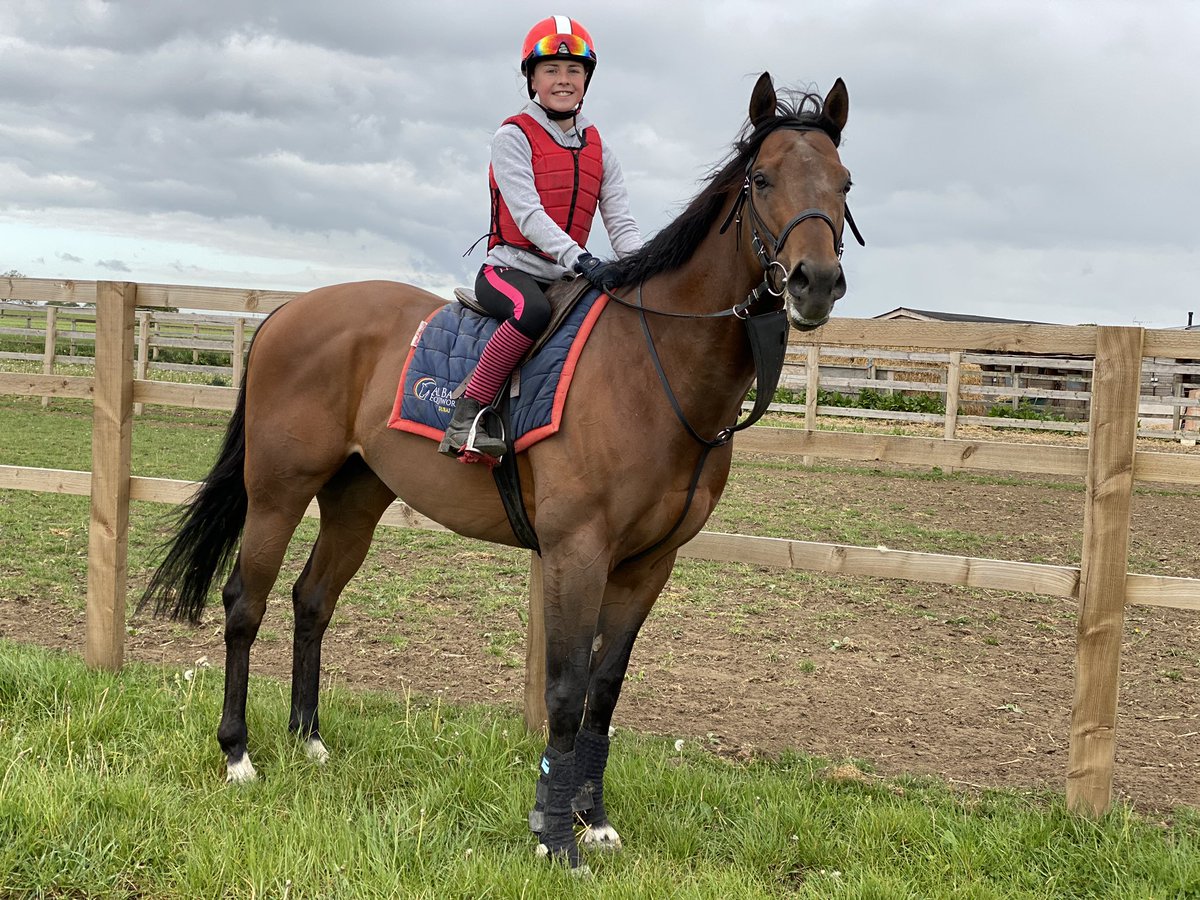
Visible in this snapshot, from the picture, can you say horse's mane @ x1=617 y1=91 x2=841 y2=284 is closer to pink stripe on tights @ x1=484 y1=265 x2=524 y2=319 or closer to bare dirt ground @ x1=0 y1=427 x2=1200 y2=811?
pink stripe on tights @ x1=484 y1=265 x2=524 y2=319

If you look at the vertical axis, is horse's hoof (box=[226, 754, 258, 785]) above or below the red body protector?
below

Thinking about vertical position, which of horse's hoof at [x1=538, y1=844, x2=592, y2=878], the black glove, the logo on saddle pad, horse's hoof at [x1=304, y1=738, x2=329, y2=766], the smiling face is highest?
the smiling face

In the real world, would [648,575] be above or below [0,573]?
above

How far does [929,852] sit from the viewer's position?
337 centimetres

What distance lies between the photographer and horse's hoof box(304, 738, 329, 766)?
4.02m

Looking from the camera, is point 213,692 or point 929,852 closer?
point 929,852

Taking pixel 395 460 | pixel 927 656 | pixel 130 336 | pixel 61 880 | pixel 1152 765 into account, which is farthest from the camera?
pixel 927 656

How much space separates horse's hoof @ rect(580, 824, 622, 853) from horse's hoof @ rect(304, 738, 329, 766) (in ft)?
4.11

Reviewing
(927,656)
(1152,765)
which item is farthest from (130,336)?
(1152,765)

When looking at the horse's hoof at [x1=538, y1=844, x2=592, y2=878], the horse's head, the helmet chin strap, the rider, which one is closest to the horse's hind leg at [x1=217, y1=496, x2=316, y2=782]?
the rider

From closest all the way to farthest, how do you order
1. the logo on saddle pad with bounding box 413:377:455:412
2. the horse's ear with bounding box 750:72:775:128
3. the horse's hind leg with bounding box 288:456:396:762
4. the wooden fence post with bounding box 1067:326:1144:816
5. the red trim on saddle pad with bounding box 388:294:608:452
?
1. the horse's ear with bounding box 750:72:775:128
2. the red trim on saddle pad with bounding box 388:294:608:452
3. the logo on saddle pad with bounding box 413:377:455:412
4. the wooden fence post with bounding box 1067:326:1144:816
5. the horse's hind leg with bounding box 288:456:396:762

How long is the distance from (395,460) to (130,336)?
2248 millimetres

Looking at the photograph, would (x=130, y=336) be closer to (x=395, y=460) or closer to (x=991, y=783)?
(x=395, y=460)

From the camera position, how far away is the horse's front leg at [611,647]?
11.7 ft
